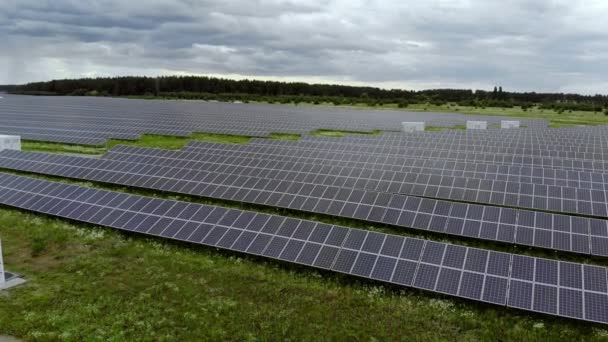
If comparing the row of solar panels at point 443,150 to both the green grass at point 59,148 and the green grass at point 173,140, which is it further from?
the green grass at point 59,148

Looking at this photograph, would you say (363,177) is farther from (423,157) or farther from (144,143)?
(144,143)

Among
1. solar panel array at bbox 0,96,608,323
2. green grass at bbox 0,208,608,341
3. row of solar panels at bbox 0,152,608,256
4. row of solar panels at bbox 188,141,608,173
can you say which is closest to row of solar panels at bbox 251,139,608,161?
solar panel array at bbox 0,96,608,323

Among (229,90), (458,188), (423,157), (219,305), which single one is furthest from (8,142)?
(229,90)

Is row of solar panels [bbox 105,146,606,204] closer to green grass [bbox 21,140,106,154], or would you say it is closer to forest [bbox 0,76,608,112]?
green grass [bbox 21,140,106,154]

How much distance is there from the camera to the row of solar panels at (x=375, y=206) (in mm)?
17220

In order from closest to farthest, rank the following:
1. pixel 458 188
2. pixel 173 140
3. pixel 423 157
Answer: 1. pixel 458 188
2. pixel 423 157
3. pixel 173 140

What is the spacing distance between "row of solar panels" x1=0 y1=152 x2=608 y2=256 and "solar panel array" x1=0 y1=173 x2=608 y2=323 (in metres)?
3.36

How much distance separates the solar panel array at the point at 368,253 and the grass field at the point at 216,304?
37 cm

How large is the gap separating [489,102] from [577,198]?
120 meters

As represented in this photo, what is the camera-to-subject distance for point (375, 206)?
67.1ft

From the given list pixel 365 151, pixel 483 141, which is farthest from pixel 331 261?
pixel 483 141

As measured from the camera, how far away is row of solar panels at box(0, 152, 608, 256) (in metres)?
17.2

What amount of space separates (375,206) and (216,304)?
992 cm

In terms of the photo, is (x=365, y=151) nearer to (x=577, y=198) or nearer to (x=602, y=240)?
(x=577, y=198)
